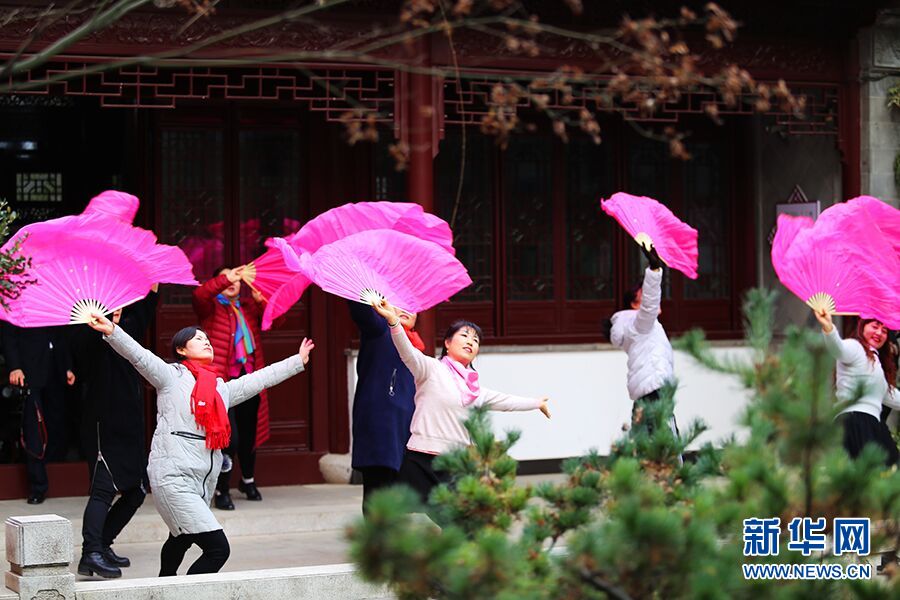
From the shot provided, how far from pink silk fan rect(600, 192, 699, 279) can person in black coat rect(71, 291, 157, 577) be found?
3.24 metres

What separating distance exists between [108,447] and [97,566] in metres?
0.67

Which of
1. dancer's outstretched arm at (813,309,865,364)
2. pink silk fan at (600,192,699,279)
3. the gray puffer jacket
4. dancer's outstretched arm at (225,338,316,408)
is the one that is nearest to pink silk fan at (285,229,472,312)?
dancer's outstretched arm at (225,338,316,408)

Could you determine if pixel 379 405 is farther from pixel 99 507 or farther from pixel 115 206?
pixel 115 206

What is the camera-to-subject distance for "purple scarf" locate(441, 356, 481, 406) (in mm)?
8398

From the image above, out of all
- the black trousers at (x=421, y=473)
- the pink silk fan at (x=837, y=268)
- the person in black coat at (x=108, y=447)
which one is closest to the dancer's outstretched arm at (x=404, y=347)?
the black trousers at (x=421, y=473)

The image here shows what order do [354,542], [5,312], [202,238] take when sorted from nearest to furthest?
1. [354,542]
2. [5,312]
3. [202,238]

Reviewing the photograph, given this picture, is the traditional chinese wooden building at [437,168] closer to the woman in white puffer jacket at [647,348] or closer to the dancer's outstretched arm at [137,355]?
the woman in white puffer jacket at [647,348]

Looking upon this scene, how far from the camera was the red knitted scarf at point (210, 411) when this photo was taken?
800 centimetres

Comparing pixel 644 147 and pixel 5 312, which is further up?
pixel 644 147

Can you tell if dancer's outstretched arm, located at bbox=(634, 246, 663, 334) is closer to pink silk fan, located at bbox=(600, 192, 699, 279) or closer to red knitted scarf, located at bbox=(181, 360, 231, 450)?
pink silk fan, located at bbox=(600, 192, 699, 279)

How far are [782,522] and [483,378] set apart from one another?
25.1 feet

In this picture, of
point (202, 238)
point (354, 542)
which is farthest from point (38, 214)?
point (354, 542)

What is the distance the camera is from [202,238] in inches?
474

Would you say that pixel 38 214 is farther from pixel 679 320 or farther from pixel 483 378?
pixel 679 320
